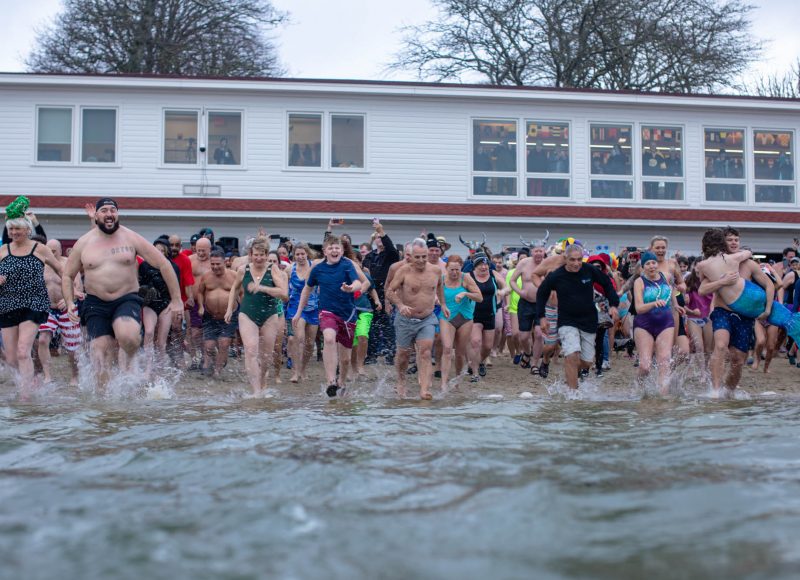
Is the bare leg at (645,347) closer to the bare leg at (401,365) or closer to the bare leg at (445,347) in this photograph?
the bare leg at (445,347)

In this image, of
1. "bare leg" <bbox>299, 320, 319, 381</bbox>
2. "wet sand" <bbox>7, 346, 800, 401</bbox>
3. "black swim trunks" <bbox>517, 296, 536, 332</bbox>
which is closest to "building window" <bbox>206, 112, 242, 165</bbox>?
"wet sand" <bbox>7, 346, 800, 401</bbox>

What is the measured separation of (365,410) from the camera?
368 inches

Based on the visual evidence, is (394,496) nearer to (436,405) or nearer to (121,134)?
(436,405)

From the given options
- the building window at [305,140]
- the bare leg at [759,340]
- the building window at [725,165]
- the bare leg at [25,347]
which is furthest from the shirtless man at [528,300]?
the building window at [725,165]

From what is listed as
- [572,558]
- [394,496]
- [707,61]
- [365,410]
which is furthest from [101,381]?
[707,61]

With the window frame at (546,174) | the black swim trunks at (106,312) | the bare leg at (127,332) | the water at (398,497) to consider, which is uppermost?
the window frame at (546,174)

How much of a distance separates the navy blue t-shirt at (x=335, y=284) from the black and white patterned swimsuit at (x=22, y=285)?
9.63 feet

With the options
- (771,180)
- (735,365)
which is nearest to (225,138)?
(771,180)

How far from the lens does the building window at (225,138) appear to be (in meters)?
20.9

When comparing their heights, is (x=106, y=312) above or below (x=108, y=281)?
below

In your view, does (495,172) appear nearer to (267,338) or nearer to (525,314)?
(525,314)

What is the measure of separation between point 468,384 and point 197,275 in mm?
4049

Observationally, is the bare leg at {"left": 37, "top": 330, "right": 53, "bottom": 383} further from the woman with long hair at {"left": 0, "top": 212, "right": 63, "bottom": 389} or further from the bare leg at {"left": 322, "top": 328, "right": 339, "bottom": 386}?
the bare leg at {"left": 322, "top": 328, "right": 339, "bottom": 386}

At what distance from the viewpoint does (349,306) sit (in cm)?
1102
